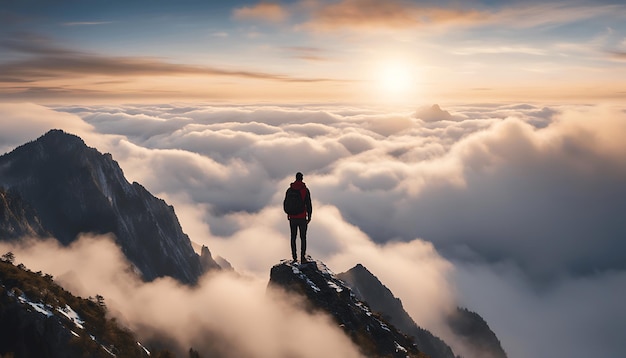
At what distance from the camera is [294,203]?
2534 cm

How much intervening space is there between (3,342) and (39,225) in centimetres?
8986

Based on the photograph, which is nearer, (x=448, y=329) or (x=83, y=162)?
(x=83, y=162)

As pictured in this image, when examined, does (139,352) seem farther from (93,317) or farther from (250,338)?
(250,338)

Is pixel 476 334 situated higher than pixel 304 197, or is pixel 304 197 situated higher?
pixel 304 197

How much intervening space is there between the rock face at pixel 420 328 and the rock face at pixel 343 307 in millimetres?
24806

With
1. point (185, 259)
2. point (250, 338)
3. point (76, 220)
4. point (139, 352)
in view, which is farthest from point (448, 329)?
point (139, 352)

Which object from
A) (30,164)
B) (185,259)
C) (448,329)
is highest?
(30,164)

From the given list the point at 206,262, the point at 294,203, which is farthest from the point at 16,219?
the point at 294,203

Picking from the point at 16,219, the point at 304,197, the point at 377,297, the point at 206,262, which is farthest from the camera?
the point at 206,262

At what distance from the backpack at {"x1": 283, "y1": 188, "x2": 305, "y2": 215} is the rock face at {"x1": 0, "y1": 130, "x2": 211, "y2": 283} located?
296ft

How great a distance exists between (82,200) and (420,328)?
91285mm

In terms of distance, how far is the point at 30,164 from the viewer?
11006cm

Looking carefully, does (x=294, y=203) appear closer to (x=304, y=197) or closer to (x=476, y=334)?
(x=304, y=197)

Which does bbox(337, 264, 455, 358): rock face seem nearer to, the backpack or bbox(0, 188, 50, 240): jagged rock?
bbox(0, 188, 50, 240): jagged rock
